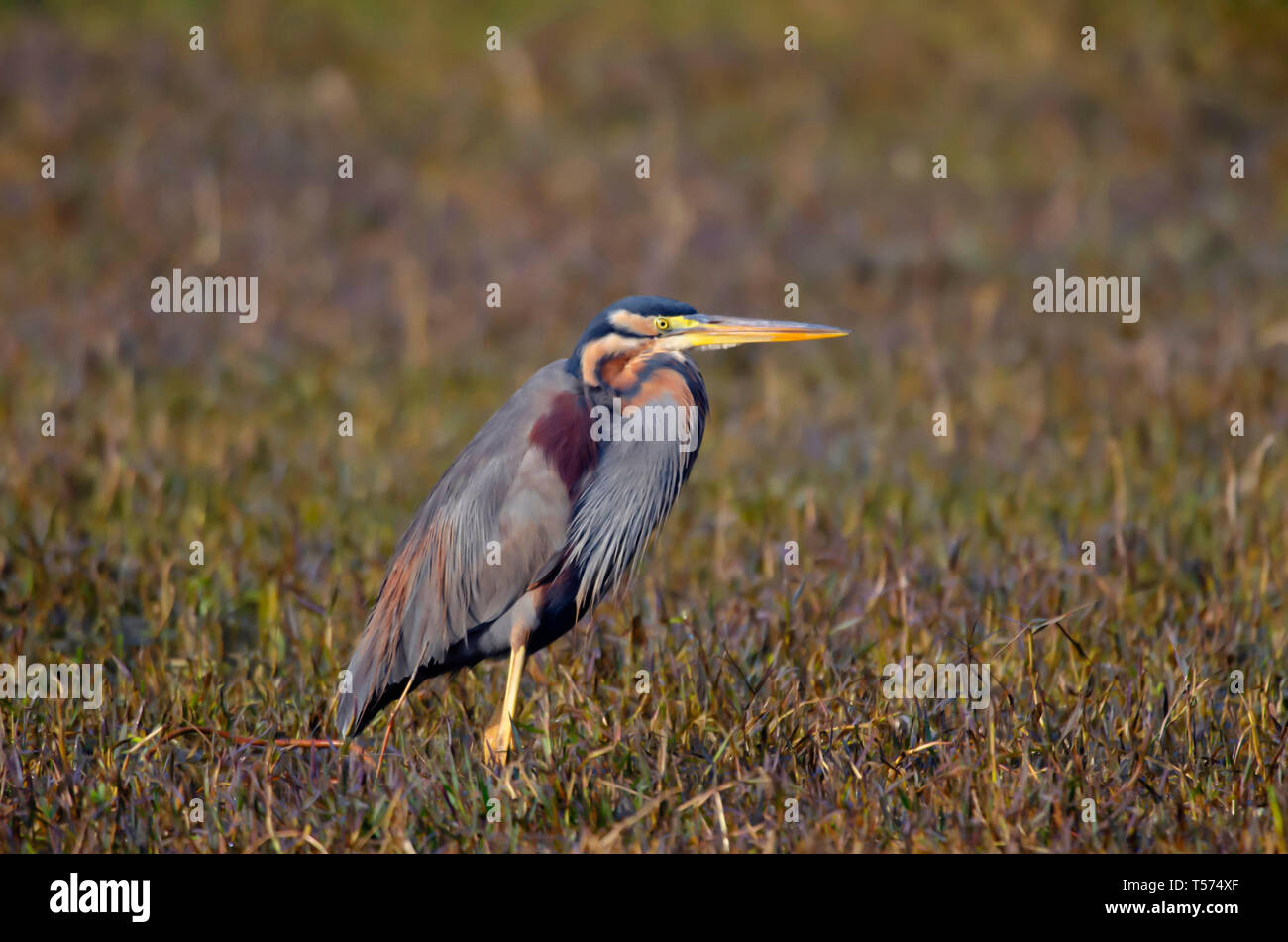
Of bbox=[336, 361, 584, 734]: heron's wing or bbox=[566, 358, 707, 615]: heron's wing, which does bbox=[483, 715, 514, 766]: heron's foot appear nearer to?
bbox=[336, 361, 584, 734]: heron's wing

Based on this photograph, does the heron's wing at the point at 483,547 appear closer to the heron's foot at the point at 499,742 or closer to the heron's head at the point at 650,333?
the heron's head at the point at 650,333

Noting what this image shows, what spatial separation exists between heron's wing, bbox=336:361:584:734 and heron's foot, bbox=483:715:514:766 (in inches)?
15.3

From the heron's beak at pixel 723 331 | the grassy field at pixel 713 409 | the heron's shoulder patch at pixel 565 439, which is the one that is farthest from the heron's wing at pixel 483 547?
the heron's beak at pixel 723 331

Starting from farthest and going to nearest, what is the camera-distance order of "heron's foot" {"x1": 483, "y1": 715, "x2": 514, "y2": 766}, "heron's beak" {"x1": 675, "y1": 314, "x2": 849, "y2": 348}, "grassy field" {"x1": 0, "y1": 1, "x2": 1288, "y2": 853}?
"heron's beak" {"x1": 675, "y1": 314, "x2": 849, "y2": 348}, "heron's foot" {"x1": 483, "y1": 715, "x2": 514, "y2": 766}, "grassy field" {"x1": 0, "y1": 1, "x2": 1288, "y2": 853}

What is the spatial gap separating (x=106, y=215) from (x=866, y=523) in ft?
24.3

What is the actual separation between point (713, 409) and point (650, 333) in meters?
4.22

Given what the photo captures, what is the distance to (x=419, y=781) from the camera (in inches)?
161

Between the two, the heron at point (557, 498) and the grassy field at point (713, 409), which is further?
the heron at point (557, 498)

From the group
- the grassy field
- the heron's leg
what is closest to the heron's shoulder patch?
the heron's leg

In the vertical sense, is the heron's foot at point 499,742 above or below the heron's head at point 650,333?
below

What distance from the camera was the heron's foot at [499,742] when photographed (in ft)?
14.2

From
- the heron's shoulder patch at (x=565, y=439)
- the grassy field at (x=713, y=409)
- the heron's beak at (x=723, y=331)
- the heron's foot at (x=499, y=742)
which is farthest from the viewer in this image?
the heron's beak at (x=723, y=331)

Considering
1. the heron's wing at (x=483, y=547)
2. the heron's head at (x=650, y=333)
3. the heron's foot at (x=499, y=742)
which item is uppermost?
the heron's head at (x=650, y=333)

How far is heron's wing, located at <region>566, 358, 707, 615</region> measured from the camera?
15.5 ft
